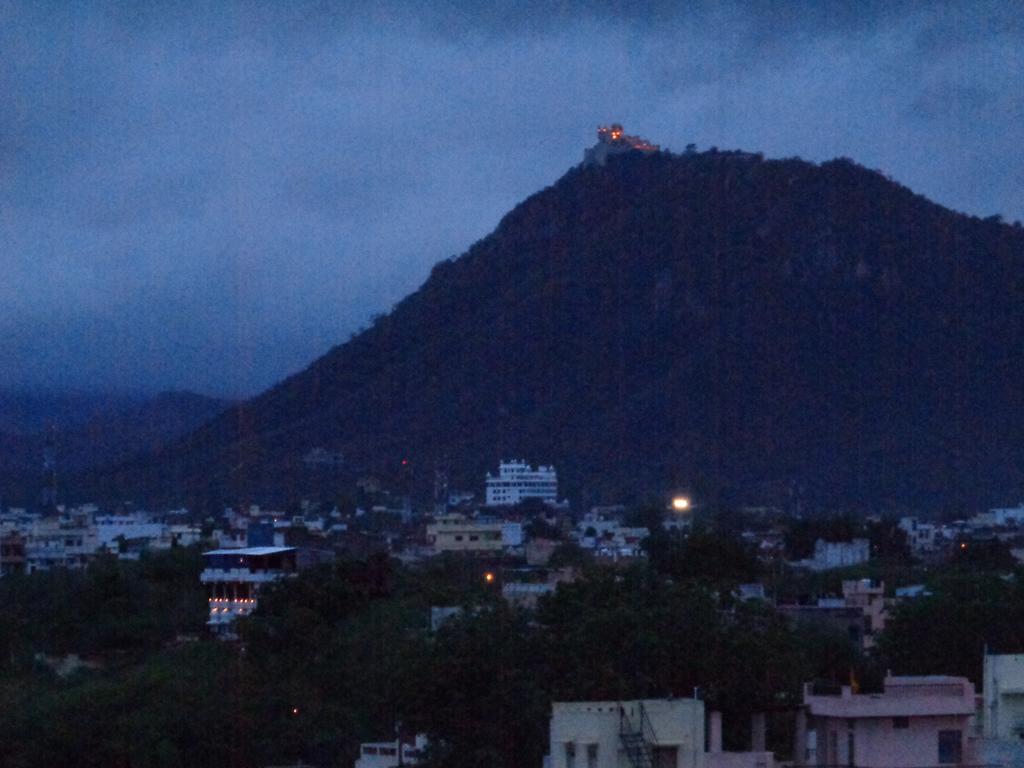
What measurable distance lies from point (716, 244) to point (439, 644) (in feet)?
329

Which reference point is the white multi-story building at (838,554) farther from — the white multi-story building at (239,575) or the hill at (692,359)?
the hill at (692,359)

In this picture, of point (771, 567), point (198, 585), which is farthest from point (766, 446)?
point (198, 585)

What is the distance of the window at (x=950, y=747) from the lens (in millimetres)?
18719

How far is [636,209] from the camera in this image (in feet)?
426

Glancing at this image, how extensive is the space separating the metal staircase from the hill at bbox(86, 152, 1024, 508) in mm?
80659

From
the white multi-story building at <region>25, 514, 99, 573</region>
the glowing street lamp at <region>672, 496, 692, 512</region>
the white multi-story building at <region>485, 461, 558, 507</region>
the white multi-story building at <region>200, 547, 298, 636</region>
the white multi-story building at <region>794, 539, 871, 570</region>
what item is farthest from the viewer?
the white multi-story building at <region>485, 461, 558, 507</region>

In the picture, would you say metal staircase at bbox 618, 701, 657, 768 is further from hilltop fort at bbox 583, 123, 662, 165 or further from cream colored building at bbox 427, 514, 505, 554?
hilltop fort at bbox 583, 123, 662, 165

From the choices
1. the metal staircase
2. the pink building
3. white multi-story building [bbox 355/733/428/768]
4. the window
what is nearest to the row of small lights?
white multi-story building [bbox 355/733/428/768]

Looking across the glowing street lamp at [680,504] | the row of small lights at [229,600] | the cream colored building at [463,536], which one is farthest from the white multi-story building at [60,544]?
the glowing street lamp at [680,504]

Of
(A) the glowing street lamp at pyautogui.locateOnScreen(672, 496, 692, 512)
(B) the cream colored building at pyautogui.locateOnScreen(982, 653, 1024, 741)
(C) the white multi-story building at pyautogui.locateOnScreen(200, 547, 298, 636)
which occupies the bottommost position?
(B) the cream colored building at pyautogui.locateOnScreen(982, 653, 1024, 741)

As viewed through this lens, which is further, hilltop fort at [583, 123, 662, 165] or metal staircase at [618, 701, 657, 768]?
hilltop fort at [583, 123, 662, 165]

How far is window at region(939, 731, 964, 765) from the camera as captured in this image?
18.7 metres

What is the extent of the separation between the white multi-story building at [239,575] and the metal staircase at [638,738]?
32.2m

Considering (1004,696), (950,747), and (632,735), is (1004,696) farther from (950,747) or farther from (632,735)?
(632,735)
